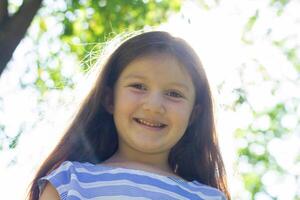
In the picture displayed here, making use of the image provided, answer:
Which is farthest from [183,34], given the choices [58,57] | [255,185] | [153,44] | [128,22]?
[255,185]

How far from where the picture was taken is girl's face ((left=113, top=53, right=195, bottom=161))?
321 centimetres

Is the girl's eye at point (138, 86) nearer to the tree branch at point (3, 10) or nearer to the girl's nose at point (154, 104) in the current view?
the girl's nose at point (154, 104)

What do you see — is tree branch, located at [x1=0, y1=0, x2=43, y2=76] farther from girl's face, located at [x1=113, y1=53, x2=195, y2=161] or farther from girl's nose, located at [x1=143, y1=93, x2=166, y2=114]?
girl's nose, located at [x1=143, y1=93, x2=166, y2=114]

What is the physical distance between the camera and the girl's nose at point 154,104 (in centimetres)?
318

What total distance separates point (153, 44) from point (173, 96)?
0.86 feet

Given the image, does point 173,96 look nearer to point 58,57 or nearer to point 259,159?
point 58,57

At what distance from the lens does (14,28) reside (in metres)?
3.51

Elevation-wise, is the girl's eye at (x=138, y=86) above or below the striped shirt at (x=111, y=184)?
above

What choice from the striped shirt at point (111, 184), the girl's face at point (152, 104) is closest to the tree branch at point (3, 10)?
the girl's face at point (152, 104)

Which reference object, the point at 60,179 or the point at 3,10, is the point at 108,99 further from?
the point at 3,10

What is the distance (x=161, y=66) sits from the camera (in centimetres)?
328

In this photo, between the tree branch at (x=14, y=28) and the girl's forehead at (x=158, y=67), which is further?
the tree branch at (x=14, y=28)

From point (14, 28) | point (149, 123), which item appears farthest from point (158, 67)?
point (14, 28)

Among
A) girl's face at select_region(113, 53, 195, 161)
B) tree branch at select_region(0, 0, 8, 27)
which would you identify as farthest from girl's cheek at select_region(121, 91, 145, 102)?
tree branch at select_region(0, 0, 8, 27)
